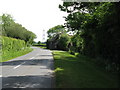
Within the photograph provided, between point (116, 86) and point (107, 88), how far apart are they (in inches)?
18.1

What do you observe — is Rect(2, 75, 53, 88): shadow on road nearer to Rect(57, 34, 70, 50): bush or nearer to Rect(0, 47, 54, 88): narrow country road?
Rect(0, 47, 54, 88): narrow country road

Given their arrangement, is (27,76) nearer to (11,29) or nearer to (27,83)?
(27,83)

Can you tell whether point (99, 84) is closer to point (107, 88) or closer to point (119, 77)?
point (107, 88)

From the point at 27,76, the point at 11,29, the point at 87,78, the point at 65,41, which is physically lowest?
the point at 27,76

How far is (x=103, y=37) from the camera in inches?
247

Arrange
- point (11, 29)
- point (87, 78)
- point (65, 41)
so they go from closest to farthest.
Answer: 1. point (87, 78)
2. point (65, 41)
3. point (11, 29)

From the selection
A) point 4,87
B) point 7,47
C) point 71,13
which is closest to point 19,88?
point 4,87

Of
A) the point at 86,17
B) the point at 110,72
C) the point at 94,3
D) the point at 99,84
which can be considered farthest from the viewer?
A: the point at 86,17

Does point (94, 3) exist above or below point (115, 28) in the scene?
above

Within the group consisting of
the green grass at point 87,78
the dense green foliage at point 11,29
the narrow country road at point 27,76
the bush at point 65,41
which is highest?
the dense green foliage at point 11,29

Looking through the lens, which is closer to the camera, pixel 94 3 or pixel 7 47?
pixel 94 3

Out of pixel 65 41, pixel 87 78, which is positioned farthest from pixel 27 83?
pixel 65 41

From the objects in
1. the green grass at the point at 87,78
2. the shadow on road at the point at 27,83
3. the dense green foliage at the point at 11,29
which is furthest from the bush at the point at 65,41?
the shadow on road at the point at 27,83

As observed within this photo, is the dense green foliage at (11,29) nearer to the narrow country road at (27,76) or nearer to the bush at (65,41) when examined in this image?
the bush at (65,41)
